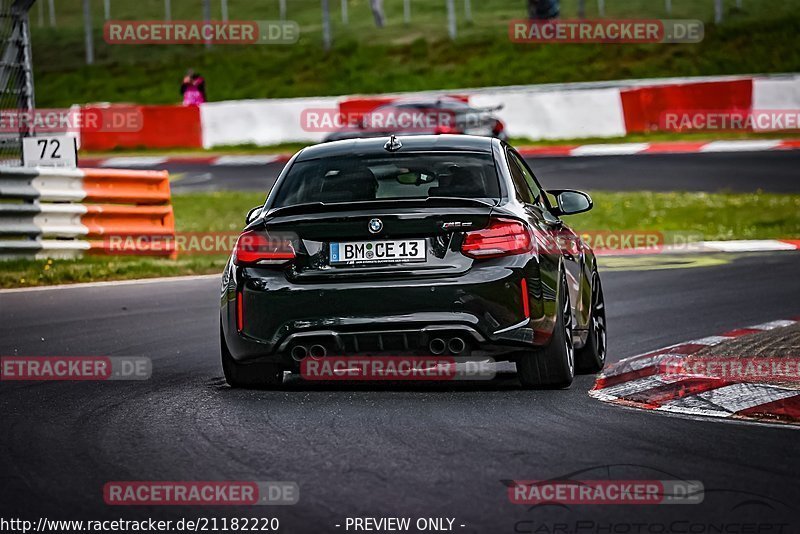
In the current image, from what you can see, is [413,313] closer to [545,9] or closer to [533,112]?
[533,112]

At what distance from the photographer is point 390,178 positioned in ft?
29.5

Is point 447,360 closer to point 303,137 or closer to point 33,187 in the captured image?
point 33,187

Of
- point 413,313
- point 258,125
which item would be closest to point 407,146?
point 413,313

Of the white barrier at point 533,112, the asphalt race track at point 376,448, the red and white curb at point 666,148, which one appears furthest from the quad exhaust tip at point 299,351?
the white barrier at point 533,112

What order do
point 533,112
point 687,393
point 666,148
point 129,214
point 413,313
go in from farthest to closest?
point 533,112, point 666,148, point 129,214, point 687,393, point 413,313

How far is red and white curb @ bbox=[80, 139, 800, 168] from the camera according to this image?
3077 centimetres

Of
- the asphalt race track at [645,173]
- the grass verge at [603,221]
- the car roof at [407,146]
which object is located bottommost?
the asphalt race track at [645,173]

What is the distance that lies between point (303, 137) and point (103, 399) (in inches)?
1127

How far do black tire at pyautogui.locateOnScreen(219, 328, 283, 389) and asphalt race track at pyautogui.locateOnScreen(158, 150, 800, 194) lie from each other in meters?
16.7

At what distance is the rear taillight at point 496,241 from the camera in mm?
8164

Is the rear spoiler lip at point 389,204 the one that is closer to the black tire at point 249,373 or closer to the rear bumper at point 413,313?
the rear bumper at point 413,313

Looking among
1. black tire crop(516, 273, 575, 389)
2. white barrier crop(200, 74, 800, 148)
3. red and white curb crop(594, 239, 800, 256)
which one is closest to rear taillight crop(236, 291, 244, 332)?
black tire crop(516, 273, 575, 389)

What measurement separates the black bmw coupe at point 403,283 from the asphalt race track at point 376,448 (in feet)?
0.95

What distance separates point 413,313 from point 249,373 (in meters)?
1.18
